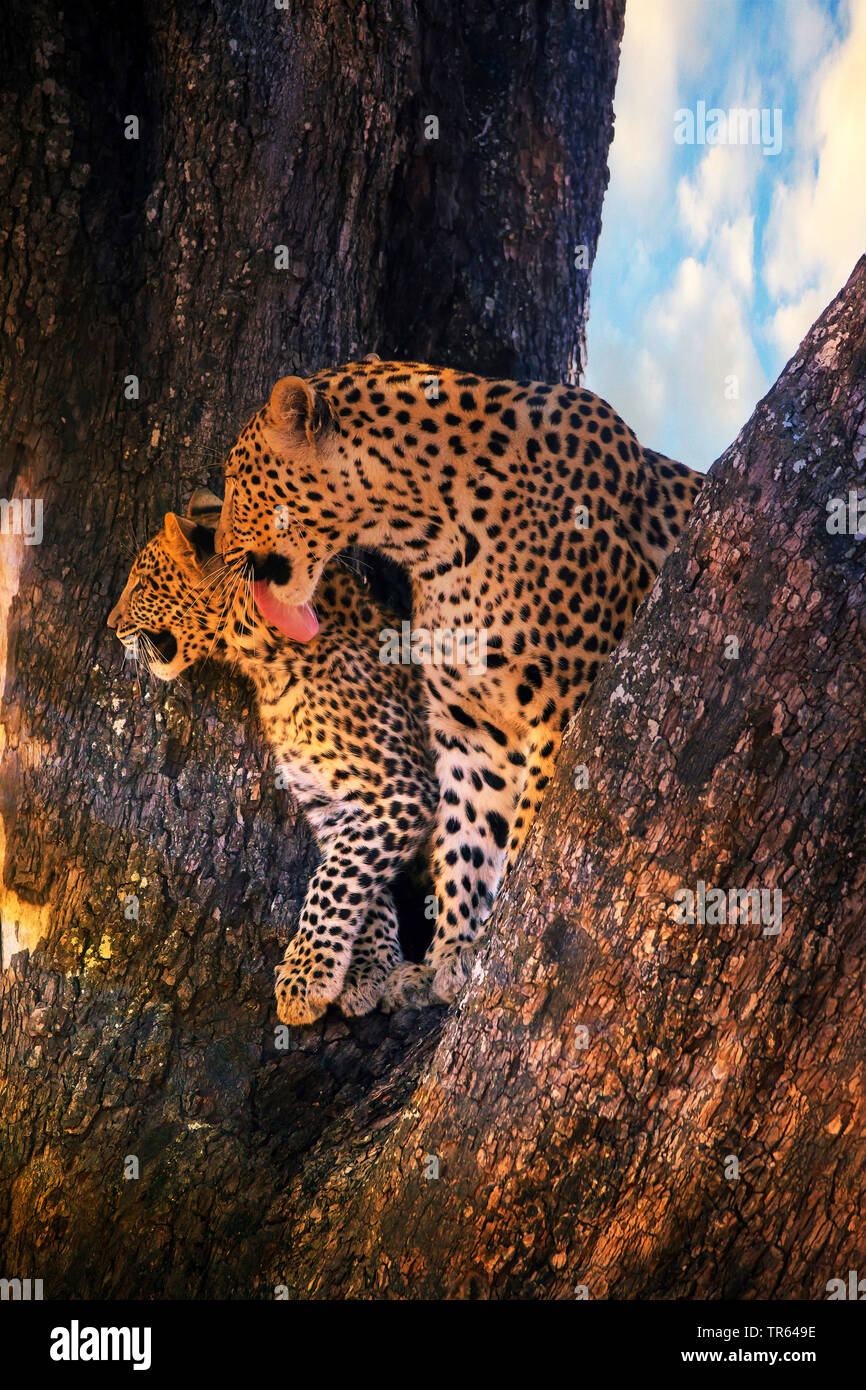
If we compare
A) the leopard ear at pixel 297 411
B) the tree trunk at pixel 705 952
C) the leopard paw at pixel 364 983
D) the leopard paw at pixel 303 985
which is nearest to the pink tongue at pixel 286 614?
the leopard ear at pixel 297 411

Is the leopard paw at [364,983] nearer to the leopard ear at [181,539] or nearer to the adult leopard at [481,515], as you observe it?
the adult leopard at [481,515]

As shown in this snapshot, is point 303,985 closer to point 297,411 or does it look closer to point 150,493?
point 150,493

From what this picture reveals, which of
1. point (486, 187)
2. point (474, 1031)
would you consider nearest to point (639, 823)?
point (474, 1031)

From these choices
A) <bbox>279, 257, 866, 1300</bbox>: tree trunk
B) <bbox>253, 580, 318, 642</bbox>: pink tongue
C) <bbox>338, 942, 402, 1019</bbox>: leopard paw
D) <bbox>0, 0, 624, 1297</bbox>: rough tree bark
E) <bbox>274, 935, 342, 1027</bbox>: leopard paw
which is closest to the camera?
<bbox>279, 257, 866, 1300</bbox>: tree trunk

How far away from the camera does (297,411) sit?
4594 mm

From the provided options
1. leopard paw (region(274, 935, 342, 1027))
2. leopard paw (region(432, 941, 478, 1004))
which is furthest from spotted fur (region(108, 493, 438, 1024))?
leopard paw (region(432, 941, 478, 1004))

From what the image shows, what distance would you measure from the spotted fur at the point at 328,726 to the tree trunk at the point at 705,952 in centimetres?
148

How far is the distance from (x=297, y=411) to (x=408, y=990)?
2292 mm

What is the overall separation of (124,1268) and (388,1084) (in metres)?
1.06

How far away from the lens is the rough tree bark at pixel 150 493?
444cm

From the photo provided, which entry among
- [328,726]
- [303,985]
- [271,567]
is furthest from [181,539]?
[303,985]

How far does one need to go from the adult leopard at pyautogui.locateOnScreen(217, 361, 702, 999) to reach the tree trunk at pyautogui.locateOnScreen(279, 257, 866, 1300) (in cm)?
141

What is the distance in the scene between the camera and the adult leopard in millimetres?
4695

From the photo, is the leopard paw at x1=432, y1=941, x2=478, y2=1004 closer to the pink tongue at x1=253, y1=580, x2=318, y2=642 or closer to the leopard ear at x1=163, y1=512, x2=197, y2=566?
the pink tongue at x1=253, y1=580, x2=318, y2=642
